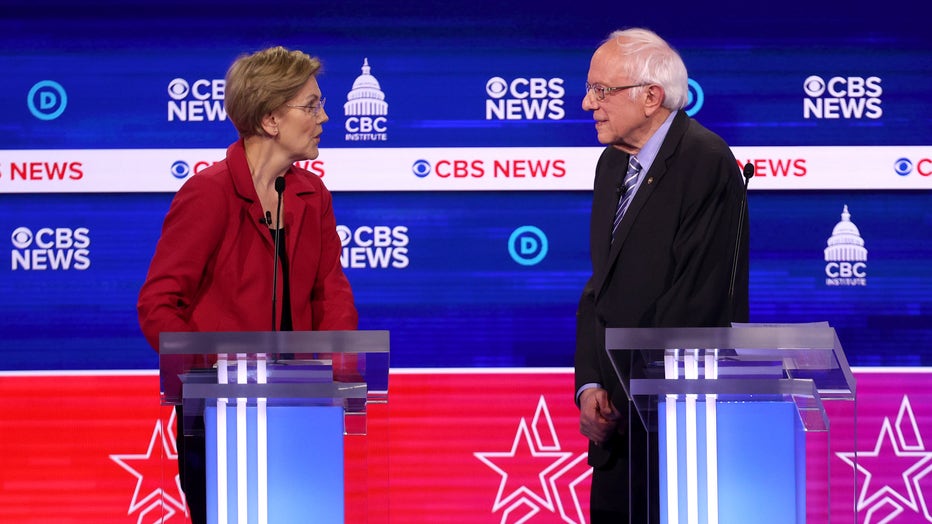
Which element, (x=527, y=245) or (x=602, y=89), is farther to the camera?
(x=527, y=245)

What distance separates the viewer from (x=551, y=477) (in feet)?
14.1

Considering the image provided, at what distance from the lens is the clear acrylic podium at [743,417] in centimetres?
190

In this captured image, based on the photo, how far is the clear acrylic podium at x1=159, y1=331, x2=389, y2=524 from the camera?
197 centimetres

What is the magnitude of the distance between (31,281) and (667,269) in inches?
96.7

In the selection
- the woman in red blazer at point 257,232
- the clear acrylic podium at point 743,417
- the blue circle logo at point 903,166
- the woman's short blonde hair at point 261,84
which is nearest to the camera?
the clear acrylic podium at point 743,417

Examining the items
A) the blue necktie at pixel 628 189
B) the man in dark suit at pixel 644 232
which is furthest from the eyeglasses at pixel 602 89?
the blue necktie at pixel 628 189

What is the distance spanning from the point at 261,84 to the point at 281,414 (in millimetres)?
1151

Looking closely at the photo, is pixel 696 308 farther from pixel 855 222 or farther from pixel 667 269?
pixel 855 222

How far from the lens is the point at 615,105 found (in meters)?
2.99

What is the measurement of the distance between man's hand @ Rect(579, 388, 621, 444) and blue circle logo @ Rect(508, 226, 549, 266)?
55.0 inches

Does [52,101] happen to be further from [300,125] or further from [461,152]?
[300,125]

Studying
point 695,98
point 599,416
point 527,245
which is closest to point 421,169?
point 527,245

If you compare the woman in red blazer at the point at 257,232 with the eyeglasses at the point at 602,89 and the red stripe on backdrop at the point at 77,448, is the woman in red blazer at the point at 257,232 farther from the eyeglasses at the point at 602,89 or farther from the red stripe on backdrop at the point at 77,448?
the red stripe on backdrop at the point at 77,448

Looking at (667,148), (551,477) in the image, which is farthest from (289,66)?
(551,477)
